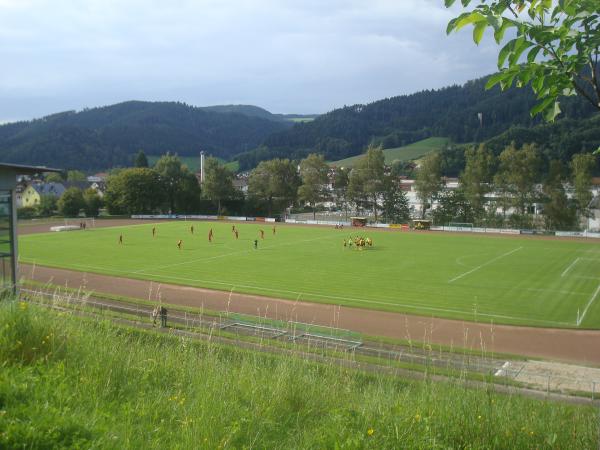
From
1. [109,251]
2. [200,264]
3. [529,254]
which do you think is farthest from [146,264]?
[529,254]

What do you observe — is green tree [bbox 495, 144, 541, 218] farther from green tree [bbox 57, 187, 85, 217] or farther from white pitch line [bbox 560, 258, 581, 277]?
green tree [bbox 57, 187, 85, 217]

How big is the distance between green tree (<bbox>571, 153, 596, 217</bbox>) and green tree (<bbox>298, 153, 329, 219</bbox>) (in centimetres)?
4014

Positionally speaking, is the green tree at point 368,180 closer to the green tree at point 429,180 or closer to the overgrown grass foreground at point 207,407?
the green tree at point 429,180

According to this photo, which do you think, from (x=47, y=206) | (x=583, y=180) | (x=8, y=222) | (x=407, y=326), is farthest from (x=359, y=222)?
(x=8, y=222)

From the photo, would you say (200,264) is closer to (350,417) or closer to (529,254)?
(529,254)

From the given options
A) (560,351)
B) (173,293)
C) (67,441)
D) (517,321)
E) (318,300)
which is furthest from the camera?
(173,293)

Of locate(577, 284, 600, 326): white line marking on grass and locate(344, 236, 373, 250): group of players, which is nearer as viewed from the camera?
locate(577, 284, 600, 326): white line marking on grass

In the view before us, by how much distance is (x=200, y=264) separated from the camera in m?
40.7

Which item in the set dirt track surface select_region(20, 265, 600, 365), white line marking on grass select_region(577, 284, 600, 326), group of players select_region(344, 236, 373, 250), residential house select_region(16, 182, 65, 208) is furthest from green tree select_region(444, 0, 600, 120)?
residential house select_region(16, 182, 65, 208)

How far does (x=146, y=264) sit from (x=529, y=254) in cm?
3373

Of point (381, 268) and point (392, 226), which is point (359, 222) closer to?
point (392, 226)

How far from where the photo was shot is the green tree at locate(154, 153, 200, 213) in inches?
3755

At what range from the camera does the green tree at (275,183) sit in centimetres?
9619

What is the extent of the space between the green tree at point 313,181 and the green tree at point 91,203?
3545 cm
